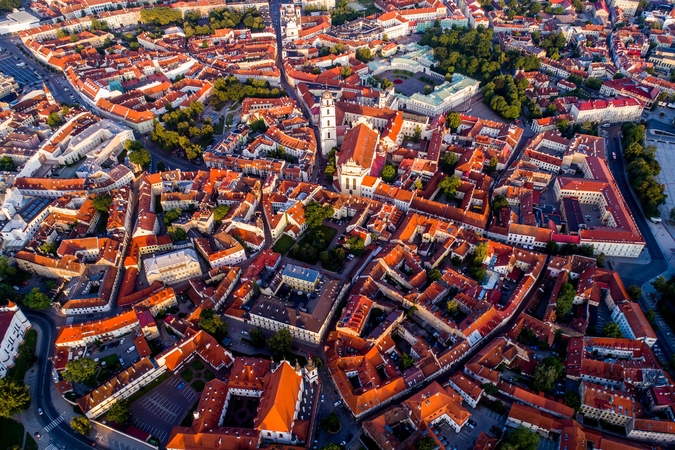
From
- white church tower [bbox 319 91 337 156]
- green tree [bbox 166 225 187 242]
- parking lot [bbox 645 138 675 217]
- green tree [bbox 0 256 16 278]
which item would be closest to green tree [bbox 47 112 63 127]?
green tree [bbox 0 256 16 278]

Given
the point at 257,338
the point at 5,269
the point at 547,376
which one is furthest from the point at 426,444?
the point at 5,269

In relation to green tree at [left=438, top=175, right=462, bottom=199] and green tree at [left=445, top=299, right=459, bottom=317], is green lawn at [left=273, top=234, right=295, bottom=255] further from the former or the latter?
green tree at [left=438, top=175, right=462, bottom=199]

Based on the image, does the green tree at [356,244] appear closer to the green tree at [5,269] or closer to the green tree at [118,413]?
the green tree at [118,413]

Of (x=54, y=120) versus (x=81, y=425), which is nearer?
(x=81, y=425)

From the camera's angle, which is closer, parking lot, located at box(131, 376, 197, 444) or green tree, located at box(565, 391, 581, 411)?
green tree, located at box(565, 391, 581, 411)

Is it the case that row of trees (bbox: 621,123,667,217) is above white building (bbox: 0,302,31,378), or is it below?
above

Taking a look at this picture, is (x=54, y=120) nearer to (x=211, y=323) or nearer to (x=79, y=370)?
(x=79, y=370)
